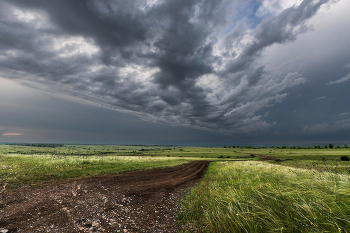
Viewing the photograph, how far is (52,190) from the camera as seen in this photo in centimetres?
1120

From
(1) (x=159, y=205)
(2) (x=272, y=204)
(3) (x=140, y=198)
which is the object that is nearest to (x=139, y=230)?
(1) (x=159, y=205)

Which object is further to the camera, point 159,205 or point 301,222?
point 159,205

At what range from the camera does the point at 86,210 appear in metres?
8.07

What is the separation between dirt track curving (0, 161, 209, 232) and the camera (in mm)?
6520

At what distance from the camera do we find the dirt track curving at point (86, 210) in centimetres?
652

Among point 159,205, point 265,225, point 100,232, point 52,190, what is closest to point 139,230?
point 100,232

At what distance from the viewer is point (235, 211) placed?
5.90m

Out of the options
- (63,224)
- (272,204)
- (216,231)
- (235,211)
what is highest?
(272,204)

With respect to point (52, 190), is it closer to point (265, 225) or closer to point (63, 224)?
point (63, 224)

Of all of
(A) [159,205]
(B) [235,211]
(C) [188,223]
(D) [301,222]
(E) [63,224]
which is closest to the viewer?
(D) [301,222]

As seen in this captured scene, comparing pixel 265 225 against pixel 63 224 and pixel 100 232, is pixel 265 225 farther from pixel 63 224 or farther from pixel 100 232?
pixel 63 224

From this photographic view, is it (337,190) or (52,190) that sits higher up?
(337,190)

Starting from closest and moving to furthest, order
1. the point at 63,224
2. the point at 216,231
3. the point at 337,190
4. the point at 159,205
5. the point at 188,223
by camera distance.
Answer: the point at 337,190
the point at 216,231
the point at 63,224
the point at 188,223
the point at 159,205

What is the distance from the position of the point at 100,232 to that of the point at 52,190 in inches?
332
